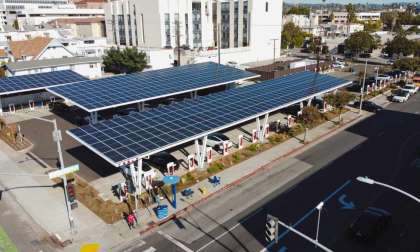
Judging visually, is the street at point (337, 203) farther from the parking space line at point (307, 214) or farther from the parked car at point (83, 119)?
the parked car at point (83, 119)

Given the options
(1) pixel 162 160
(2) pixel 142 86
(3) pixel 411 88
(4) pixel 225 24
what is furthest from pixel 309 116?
(4) pixel 225 24

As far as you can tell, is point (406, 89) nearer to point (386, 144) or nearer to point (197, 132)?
point (386, 144)

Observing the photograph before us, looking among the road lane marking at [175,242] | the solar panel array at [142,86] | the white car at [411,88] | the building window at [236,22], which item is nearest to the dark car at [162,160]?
the road lane marking at [175,242]

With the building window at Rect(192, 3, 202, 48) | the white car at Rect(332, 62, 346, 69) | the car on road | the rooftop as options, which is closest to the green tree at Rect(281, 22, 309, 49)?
the building window at Rect(192, 3, 202, 48)

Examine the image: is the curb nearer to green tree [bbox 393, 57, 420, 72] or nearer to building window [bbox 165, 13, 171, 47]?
green tree [bbox 393, 57, 420, 72]

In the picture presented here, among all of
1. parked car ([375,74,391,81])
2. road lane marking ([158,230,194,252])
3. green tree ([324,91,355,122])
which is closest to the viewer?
road lane marking ([158,230,194,252])

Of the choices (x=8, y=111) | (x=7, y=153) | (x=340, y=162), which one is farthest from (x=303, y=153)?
(x=8, y=111)

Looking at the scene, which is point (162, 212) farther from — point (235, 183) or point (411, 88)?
point (411, 88)

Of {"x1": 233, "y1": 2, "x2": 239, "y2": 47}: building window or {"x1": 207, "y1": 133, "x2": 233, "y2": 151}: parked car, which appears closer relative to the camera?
{"x1": 207, "y1": 133, "x2": 233, "y2": 151}: parked car
